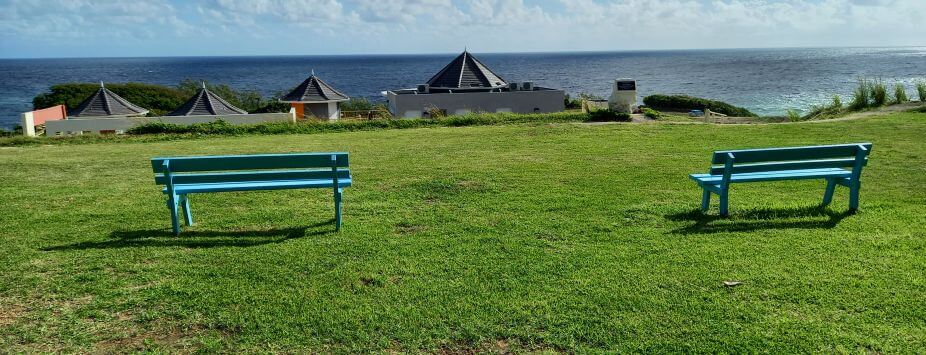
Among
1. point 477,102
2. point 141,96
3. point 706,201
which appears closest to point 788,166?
point 706,201

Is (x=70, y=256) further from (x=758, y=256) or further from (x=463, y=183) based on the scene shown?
(x=758, y=256)

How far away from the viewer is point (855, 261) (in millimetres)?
5129

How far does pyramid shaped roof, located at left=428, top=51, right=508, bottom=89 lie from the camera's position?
37.5 metres

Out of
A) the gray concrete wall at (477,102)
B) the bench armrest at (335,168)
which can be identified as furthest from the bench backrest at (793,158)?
the gray concrete wall at (477,102)

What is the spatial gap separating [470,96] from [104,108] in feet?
58.2

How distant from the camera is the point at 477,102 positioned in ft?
115

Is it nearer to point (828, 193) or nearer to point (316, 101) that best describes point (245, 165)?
point (828, 193)

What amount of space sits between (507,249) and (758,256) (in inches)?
81.4

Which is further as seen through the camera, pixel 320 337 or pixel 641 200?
pixel 641 200

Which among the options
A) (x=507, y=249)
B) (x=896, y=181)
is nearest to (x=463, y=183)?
(x=507, y=249)

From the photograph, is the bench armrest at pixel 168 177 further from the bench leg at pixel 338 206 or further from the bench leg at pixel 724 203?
the bench leg at pixel 724 203

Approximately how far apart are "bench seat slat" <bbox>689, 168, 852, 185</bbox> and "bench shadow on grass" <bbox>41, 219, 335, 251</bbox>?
3.90 metres

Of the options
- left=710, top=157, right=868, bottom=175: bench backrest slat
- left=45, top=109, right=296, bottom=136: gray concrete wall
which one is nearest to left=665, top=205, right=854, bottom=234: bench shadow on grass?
left=710, top=157, right=868, bottom=175: bench backrest slat

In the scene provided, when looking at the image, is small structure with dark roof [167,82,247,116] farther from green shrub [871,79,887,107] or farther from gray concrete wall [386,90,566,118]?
green shrub [871,79,887,107]
